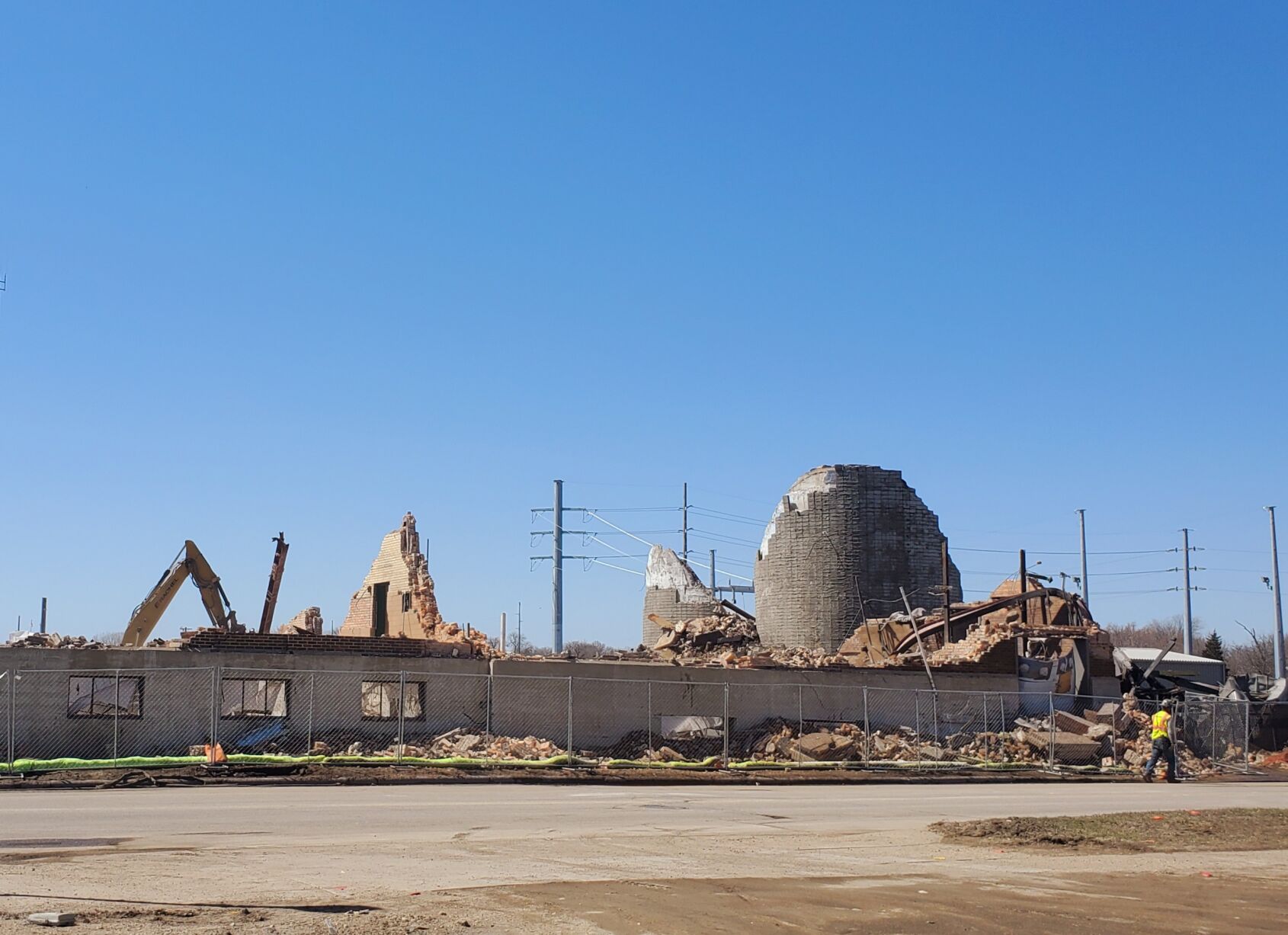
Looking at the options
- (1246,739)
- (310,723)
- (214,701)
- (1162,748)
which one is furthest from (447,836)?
(1246,739)

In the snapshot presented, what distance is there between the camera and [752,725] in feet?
113

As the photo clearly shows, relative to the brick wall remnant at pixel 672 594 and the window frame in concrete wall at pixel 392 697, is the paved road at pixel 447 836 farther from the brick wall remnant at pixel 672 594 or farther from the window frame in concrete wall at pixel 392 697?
the brick wall remnant at pixel 672 594

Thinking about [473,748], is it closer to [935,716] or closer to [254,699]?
[254,699]

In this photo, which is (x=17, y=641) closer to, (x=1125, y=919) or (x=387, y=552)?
(x=387, y=552)

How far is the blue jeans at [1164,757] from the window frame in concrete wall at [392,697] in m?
16.2

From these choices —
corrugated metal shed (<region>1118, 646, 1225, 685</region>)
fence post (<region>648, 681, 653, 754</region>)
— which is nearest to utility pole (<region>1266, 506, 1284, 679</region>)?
corrugated metal shed (<region>1118, 646, 1225, 685</region>)

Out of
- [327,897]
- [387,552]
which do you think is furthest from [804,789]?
[387,552]

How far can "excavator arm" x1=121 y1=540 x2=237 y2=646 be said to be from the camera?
38.0 m

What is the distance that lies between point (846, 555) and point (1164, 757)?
766 inches

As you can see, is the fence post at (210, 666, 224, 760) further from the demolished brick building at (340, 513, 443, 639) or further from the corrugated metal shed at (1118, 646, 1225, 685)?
the corrugated metal shed at (1118, 646, 1225, 685)

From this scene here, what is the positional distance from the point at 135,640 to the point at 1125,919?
3271 centimetres

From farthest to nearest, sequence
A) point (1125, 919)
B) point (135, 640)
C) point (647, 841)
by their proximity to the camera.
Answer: point (135, 640)
point (647, 841)
point (1125, 919)

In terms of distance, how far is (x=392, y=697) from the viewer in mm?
32594

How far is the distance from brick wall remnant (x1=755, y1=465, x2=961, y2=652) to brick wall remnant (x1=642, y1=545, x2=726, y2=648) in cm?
379
